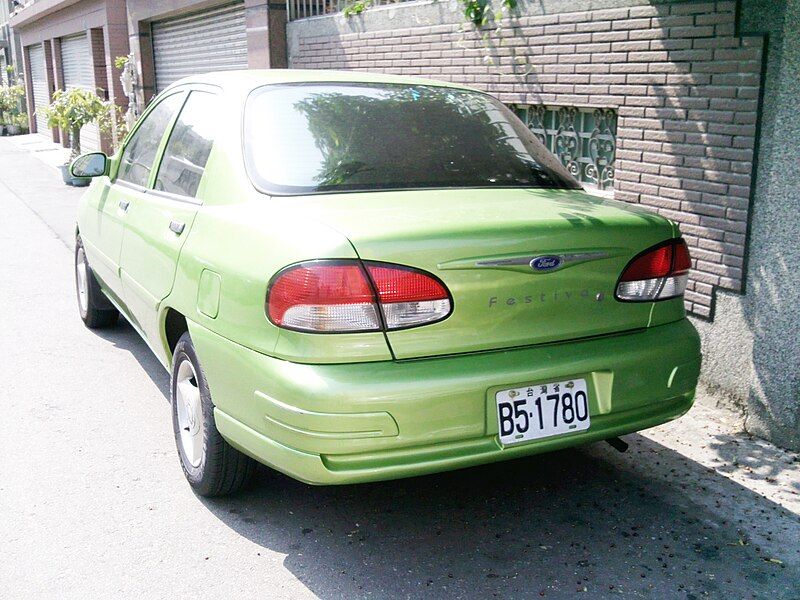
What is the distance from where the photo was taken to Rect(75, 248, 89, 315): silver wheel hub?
607cm

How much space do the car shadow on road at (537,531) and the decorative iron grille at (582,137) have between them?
2.38m

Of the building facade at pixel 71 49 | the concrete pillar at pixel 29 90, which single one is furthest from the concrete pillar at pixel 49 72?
the concrete pillar at pixel 29 90

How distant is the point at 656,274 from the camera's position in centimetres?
→ 331

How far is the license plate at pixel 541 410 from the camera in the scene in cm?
294

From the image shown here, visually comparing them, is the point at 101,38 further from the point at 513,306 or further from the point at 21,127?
the point at 513,306

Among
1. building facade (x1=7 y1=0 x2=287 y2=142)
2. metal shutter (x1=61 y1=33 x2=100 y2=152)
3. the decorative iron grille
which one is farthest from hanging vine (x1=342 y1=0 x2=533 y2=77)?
metal shutter (x1=61 y1=33 x2=100 y2=152)

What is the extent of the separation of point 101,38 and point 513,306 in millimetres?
20147

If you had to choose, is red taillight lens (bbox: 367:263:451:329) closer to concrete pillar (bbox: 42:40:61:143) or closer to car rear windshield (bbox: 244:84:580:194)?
car rear windshield (bbox: 244:84:580:194)

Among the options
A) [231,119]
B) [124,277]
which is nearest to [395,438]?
[231,119]

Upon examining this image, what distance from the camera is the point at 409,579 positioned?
3068 millimetres

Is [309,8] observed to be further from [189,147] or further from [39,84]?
[39,84]

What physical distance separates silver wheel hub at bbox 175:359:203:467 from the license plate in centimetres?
127

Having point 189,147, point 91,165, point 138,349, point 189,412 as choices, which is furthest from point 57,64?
point 189,412

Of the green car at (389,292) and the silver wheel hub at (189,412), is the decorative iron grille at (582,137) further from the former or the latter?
the silver wheel hub at (189,412)
